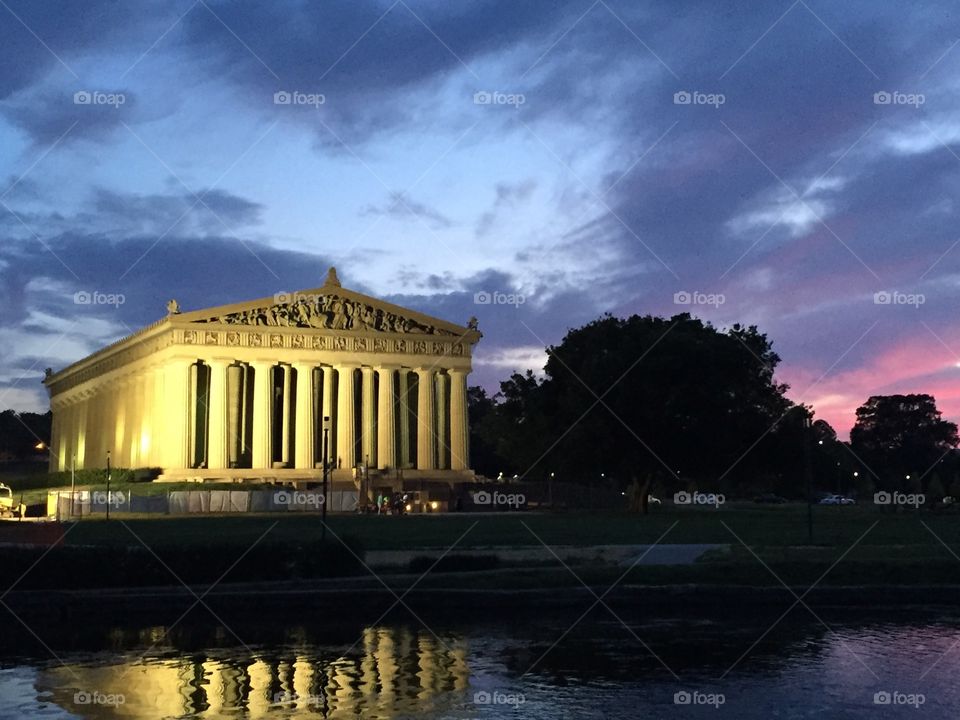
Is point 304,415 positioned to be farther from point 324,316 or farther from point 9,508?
point 9,508

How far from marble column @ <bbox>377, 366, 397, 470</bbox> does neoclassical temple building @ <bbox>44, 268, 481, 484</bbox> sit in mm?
118

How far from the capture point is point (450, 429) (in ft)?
334

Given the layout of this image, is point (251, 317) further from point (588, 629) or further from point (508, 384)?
point (588, 629)

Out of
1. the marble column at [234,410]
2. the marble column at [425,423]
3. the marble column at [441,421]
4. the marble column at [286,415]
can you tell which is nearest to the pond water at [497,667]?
the marble column at [286,415]

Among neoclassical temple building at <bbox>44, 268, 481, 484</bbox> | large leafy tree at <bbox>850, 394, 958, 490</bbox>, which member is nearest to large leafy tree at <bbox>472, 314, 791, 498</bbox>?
neoclassical temple building at <bbox>44, 268, 481, 484</bbox>

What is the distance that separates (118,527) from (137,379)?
2226 inches

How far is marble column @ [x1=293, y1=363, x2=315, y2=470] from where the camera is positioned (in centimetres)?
9525

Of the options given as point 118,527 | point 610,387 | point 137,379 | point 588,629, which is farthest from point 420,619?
point 137,379

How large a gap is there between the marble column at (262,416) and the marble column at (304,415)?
2319 mm

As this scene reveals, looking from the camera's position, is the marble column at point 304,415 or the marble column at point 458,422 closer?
the marble column at point 304,415

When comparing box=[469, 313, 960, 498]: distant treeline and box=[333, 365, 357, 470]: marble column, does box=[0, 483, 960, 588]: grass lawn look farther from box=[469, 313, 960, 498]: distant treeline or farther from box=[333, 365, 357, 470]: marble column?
box=[333, 365, 357, 470]: marble column

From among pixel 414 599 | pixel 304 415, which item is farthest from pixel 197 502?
pixel 414 599

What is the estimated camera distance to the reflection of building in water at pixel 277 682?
13742mm

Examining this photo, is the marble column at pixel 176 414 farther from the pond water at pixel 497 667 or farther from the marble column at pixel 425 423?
the pond water at pixel 497 667
